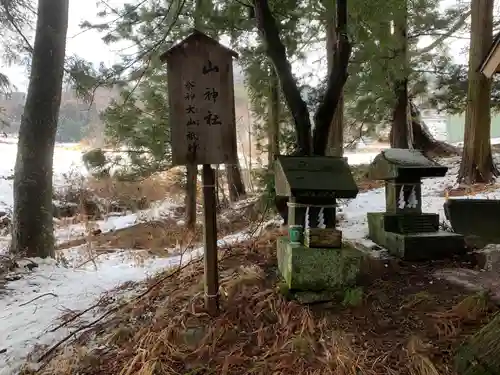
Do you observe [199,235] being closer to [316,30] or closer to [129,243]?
[129,243]

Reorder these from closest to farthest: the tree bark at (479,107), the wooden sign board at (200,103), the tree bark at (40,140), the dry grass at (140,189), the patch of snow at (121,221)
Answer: the wooden sign board at (200,103)
the tree bark at (40,140)
the tree bark at (479,107)
the patch of snow at (121,221)
the dry grass at (140,189)

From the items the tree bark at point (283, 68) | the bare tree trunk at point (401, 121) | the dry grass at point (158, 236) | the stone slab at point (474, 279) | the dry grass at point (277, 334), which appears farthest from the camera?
the bare tree trunk at point (401, 121)

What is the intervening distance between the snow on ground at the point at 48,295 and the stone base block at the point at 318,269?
216 cm

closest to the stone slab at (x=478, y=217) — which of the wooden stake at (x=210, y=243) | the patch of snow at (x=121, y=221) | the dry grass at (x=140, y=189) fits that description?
the wooden stake at (x=210, y=243)

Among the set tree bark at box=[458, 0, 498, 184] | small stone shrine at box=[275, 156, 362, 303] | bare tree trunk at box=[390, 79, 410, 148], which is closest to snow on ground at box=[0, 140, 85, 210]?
bare tree trunk at box=[390, 79, 410, 148]

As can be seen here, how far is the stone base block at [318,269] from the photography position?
→ 11.8 ft

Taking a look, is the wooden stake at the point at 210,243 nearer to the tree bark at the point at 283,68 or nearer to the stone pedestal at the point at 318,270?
the stone pedestal at the point at 318,270

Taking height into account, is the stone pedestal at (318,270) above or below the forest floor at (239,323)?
above

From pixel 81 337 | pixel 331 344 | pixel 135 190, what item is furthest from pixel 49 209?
pixel 135 190

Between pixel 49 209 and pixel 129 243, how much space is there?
10.7 ft

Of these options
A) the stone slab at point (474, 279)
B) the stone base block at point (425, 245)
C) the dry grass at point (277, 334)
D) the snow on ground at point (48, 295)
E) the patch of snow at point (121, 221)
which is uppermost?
the stone base block at point (425, 245)

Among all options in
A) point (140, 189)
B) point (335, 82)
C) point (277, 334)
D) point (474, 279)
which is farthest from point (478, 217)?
point (140, 189)

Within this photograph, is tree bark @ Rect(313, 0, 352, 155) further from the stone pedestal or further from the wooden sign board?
the stone pedestal

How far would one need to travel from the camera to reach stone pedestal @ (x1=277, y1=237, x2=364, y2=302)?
3.59 metres
